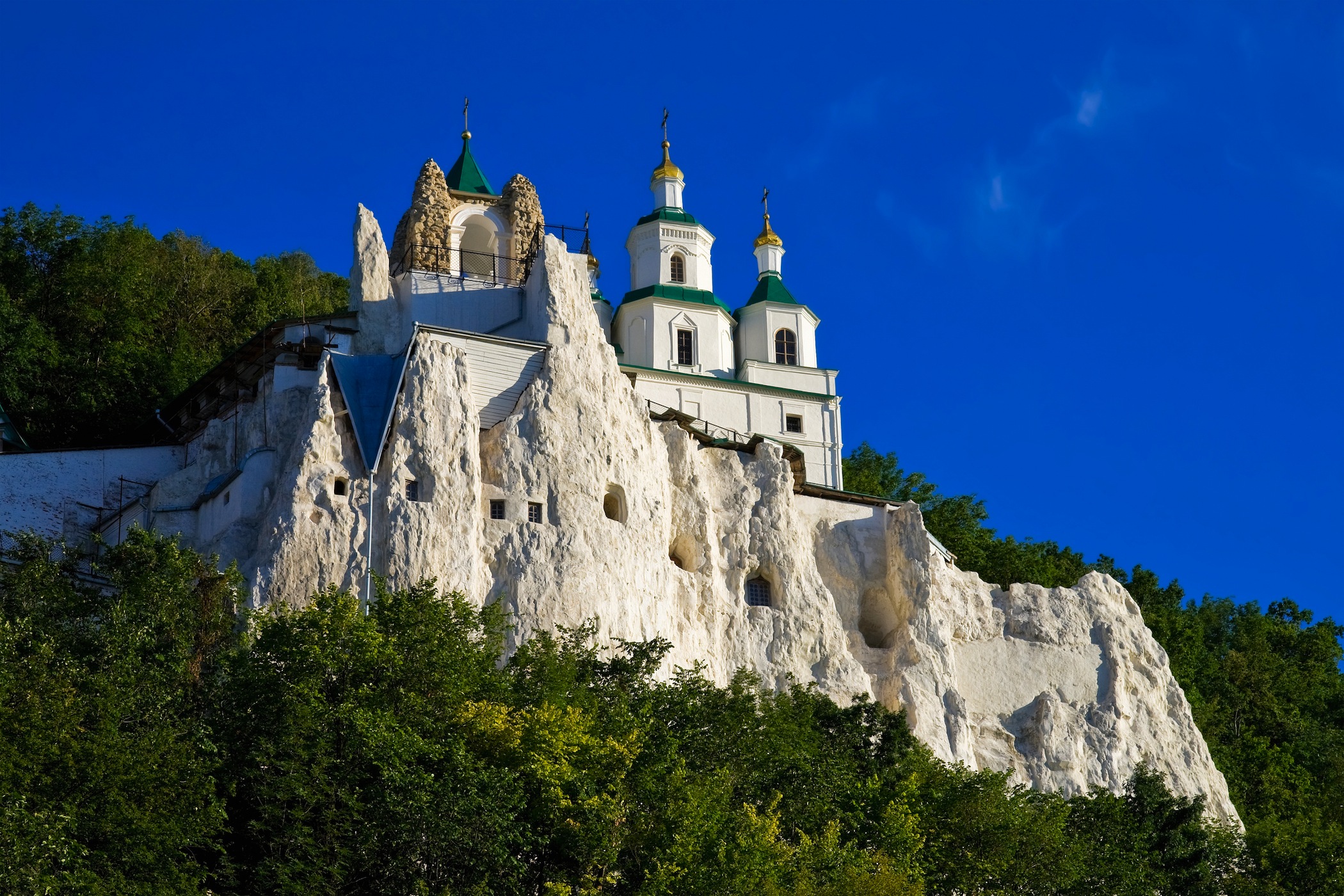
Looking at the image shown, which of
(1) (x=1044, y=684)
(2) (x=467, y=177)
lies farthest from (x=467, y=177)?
(1) (x=1044, y=684)

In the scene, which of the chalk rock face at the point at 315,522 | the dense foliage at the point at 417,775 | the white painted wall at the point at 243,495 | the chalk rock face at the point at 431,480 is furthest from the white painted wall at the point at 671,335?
the dense foliage at the point at 417,775

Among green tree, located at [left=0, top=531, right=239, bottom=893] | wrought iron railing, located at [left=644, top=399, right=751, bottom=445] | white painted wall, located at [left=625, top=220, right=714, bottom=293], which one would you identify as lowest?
green tree, located at [left=0, top=531, right=239, bottom=893]

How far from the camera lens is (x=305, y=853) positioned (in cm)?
2953

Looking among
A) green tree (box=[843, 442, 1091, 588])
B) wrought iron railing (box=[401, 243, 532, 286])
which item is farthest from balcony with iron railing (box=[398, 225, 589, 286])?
green tree (box=[843, 442, 1091, 588])

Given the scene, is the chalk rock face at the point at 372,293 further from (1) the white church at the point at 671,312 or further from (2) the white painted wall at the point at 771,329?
(2) the white painted wall at the point at 771,329

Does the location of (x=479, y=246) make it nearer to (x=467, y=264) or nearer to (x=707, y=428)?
(x=467, y=264)

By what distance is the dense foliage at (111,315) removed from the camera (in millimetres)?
53906

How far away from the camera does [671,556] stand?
4694 centimetres

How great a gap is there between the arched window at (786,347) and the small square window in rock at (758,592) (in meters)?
11.8

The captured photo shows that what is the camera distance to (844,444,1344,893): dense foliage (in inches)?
2122

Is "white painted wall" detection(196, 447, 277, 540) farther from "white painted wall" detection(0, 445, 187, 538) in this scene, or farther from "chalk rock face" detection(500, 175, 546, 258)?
"chalk rock face" detection(500, 175, 546, 258)

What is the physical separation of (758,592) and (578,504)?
22.6 feet

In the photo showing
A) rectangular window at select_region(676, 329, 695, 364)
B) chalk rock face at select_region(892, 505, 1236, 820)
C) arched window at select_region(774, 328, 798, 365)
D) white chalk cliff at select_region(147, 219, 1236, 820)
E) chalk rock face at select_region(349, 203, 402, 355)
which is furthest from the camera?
arched window at select_region(774, 328, 798, 365)

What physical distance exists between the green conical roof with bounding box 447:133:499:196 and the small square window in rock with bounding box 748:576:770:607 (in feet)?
41.6
